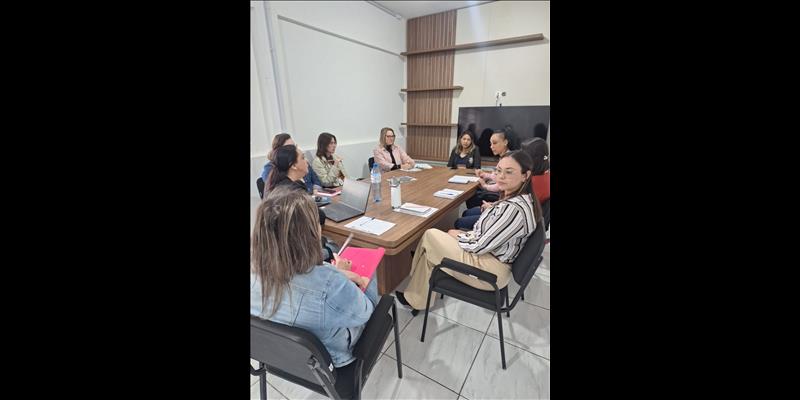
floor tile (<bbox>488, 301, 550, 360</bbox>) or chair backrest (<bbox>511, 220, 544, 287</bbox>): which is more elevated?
chair backrest (<bbox>511, 220, 544, 287</bbox>)

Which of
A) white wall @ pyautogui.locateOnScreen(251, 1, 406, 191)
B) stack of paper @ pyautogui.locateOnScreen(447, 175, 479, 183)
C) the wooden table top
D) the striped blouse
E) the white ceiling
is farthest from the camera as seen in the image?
the white ceiling

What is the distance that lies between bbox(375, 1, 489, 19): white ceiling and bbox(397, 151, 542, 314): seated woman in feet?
13.4

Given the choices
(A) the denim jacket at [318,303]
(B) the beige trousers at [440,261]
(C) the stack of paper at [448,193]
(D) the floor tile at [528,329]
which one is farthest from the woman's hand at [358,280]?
(C) the stack of paper at [448,193]

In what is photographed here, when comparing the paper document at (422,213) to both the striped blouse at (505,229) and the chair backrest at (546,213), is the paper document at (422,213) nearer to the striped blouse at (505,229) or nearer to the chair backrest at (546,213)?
the striped blouse at (505,229)

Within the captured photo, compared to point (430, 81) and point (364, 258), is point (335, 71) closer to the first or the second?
point (430, 81)

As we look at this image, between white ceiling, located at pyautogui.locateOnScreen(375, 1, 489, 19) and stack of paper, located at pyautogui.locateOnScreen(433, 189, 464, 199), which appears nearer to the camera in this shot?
stack of paper, located at pyautogui.locateOnScreen(433, 189, 464, 199)

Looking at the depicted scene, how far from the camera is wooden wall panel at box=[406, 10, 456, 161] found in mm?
5133

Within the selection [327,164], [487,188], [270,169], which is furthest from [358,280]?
[327,164]

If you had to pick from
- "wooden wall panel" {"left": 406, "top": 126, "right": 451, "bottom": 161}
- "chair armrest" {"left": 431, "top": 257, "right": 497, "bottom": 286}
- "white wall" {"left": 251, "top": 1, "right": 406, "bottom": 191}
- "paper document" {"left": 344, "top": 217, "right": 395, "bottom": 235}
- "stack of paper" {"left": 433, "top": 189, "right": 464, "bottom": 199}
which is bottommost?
"chair armrest" {"left": 431, "top": 257, "right": 497, "bottom": 286}

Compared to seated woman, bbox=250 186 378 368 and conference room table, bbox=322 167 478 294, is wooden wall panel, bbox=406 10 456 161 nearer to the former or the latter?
conference room table, bbox=322 167 478 294

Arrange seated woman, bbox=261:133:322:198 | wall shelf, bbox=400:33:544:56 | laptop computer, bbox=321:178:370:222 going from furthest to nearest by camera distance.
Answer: wall shelf, bbox=400:33:544:56, seated woman, bbox=261:133:322:198, laptop computer, bbox=321:178:370:222

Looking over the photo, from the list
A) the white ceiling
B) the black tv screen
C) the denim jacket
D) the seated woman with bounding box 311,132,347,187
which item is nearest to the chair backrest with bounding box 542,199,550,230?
the denim jacket

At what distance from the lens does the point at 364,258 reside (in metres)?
1.53
